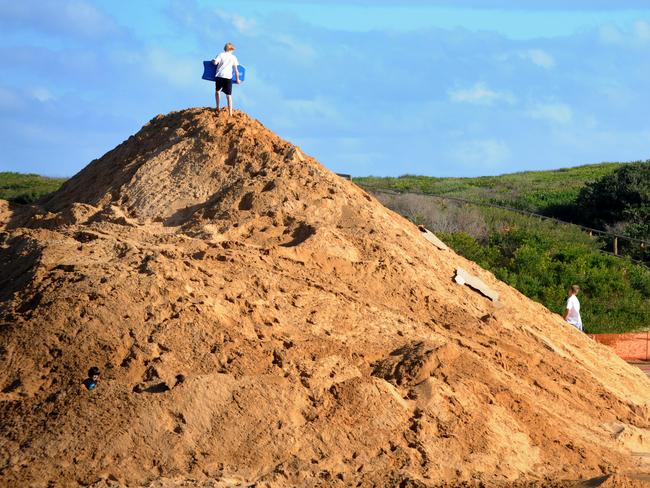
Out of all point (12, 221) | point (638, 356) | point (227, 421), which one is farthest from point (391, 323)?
point (638, 356)

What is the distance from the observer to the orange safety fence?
18422 millimetres

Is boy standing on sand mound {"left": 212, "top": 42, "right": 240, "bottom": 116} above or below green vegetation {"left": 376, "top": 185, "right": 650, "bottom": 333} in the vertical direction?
above

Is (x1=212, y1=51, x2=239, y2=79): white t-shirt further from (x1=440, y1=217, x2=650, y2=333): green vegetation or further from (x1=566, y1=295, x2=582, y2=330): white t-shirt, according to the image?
(x1=440, y1=217, x2=650, y2=333): green vegetation

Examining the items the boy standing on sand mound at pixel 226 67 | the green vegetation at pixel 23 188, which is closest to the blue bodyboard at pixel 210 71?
the boy standing on sand mound at pixel 226 67

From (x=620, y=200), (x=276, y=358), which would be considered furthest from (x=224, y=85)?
(x=620, y=200)

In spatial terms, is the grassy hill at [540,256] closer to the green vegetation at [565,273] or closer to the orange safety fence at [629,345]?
the green vegetation at [565,273]

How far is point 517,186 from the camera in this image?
141 feet

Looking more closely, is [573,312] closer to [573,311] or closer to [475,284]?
[573,311]

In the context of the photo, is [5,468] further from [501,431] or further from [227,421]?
[501,431]

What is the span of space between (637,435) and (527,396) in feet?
4.09

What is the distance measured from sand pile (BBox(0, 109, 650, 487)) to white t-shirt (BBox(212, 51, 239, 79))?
1.29m

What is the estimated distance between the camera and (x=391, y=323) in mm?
10445

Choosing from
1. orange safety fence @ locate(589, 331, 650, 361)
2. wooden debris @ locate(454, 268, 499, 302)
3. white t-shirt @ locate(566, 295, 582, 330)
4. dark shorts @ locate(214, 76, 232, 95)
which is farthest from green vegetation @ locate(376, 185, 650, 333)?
dark shorts @ locate(214, 76, 232, 95)

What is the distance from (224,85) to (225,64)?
0.34 metres
